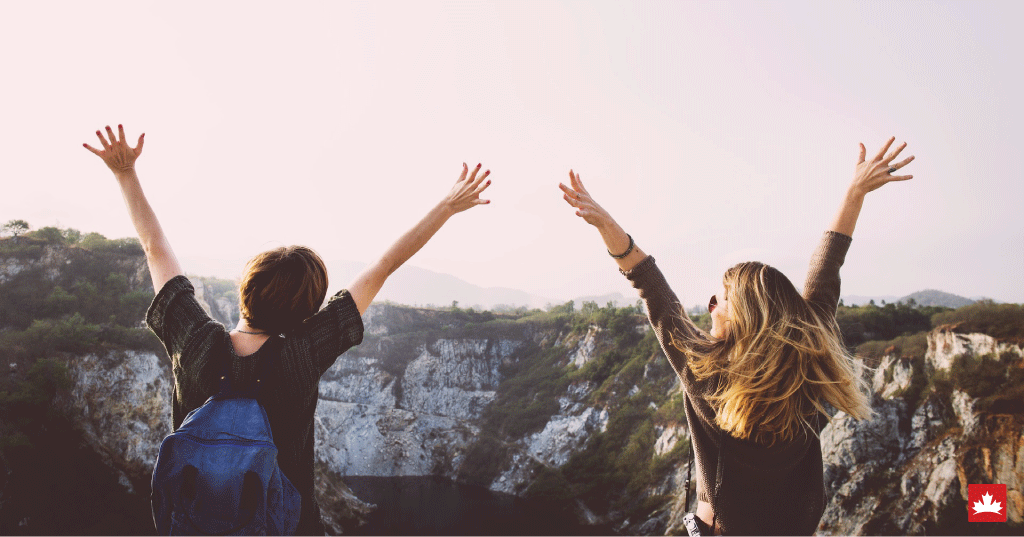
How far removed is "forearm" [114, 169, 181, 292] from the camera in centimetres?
212

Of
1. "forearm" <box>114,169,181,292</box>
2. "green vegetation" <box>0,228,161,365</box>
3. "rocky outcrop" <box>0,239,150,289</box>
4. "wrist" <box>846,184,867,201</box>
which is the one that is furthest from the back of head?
"rocky outcrop" <box>0,239,150,289</box>

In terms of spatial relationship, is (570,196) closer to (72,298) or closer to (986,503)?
(986,503)

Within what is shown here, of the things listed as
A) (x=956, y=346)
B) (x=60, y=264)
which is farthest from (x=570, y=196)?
(x=60, y=264)

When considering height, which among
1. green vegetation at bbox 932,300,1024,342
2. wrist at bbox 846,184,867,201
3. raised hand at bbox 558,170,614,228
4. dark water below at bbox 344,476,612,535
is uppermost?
green vegetation at bbox 932,300,1024,342

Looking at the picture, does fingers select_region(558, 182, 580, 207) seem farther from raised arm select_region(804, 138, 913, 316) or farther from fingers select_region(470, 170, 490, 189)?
raised arm select_region(804, 138, 913, 316)

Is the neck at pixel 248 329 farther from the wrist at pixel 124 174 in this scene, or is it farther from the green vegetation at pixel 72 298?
the green vegetation at pixel 72 298

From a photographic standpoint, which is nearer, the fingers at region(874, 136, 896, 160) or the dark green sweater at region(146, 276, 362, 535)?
the dark green sweater at region(146, 276, 362, 535)

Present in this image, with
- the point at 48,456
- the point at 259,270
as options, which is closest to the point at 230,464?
the point at 259,270

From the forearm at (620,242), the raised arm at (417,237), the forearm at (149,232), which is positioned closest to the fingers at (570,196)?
Result: the forearm at (620,242)

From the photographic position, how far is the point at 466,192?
261 cm

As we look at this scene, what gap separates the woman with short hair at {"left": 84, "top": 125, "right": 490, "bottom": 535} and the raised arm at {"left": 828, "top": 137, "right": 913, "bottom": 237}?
2215mm

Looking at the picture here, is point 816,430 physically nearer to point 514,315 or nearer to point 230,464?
point 230,464

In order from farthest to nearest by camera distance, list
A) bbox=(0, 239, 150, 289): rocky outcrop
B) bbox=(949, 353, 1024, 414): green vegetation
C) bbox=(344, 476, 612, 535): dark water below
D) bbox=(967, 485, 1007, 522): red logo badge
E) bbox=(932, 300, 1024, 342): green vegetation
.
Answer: bbox=(344, 476, 612, 535): dark water below < bbox=(0, 239, 150, 289): rocky outcrop < bbox=(932, 300, 1024, 342): green vegetation < bbox=(949, 353, 1024, 414): green vegetation < bbox=(967, 485, 1007, 522): red logo badge

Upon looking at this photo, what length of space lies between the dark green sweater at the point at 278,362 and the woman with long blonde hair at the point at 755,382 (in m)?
1.22
